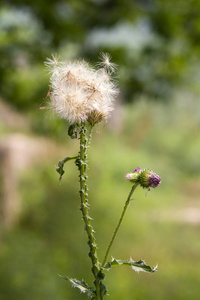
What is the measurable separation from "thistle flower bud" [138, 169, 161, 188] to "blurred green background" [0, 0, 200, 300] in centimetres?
157

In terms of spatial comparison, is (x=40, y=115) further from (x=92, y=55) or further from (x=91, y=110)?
(x=91, y=110)

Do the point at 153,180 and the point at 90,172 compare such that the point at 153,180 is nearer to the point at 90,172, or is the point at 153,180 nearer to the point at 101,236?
the point at 101,236

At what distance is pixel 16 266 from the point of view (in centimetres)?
353

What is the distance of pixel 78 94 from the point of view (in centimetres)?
34

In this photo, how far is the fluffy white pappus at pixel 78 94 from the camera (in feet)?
1.10

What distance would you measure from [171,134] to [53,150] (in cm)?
452

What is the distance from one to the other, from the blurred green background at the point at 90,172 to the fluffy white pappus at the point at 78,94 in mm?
1558

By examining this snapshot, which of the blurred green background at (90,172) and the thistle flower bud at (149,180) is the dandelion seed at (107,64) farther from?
the blurred green background at (90,172)

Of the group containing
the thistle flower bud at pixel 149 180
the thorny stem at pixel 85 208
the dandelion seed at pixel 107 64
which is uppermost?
the dandelion seed at pixel 107 64

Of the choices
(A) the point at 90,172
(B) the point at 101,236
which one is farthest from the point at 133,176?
(A) the point at 90,172

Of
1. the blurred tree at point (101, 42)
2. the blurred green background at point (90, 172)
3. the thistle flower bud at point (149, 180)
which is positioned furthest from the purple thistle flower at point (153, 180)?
the blurred tree at point (101, 42)

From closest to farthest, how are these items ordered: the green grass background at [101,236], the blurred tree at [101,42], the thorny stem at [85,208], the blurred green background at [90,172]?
the thorny stem at [85,208]
the blurred tree at [101,42]
the blurred green background at [90,172]
the green grass background at [101,236]

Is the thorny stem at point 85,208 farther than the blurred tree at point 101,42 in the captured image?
No

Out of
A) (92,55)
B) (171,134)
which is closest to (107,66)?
(92,55)
